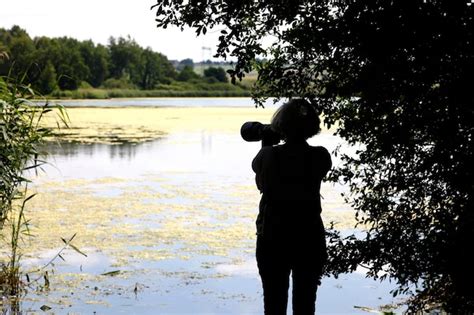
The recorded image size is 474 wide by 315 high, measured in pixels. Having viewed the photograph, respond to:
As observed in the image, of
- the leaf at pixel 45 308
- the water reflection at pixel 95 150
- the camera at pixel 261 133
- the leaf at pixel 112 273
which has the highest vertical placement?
the camera at pixel 261 133

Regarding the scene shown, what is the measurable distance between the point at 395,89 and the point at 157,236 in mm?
4124

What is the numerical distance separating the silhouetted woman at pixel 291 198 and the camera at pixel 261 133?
0.43 feet

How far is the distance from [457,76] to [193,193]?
20.9 ft

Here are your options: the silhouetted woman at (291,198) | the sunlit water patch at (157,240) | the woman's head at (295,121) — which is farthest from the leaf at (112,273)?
the woman's head at (295,121)

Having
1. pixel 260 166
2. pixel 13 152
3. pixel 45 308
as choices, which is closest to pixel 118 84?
pixel 13 152

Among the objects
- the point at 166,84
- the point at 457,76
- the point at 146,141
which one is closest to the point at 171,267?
the point at 457,76

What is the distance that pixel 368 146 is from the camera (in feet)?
10.8

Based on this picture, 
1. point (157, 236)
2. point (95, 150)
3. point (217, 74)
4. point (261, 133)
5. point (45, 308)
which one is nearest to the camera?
point (261, 133)

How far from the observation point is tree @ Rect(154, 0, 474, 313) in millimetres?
2904

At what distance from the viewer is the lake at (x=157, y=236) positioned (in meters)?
4.98

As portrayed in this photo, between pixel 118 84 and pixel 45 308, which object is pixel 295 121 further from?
pixel 118 84

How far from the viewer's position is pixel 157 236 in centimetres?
682

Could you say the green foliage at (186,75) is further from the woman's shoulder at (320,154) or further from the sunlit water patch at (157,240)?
the woman's shoulder at (320,154)

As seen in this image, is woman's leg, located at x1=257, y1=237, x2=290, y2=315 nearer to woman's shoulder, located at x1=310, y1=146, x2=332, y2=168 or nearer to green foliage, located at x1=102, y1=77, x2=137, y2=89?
woman's shoulder, located at x1=310, y1=146, x2=332, y2=168
